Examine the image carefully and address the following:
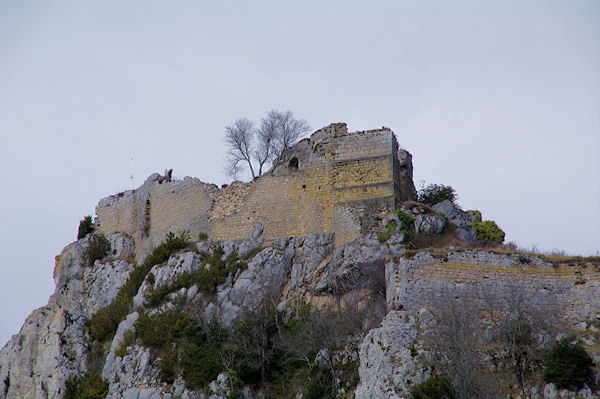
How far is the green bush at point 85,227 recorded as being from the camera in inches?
1651

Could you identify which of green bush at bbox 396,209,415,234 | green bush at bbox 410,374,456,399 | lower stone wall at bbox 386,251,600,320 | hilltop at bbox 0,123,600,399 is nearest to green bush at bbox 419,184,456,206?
hilltop at bbox 0,123,600,399

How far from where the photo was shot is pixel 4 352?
120 feet

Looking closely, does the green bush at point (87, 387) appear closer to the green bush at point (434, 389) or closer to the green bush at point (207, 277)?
the green bush at point (207, 277)

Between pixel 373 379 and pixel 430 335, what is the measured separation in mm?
2107

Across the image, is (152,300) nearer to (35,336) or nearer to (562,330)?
(35,336)

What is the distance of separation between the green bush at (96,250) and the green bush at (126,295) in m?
4.58

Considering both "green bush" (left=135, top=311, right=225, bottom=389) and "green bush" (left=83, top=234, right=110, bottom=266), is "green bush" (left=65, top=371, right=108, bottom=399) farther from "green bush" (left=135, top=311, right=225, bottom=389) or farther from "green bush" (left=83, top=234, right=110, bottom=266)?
"green bush" (left=83, top=234, right=110, bottom=266)

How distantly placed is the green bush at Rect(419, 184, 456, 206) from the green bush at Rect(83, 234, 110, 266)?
52.1 feet

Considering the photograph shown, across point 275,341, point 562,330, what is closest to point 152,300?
point 275,341

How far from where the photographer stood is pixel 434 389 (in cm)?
2169

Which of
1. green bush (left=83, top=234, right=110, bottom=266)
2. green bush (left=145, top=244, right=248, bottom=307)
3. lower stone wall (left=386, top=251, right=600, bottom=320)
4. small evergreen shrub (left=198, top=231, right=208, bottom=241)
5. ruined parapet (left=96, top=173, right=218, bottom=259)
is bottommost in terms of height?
lower stone wall (left=386, top=251, right=600, bottom=320)

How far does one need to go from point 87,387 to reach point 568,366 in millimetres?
18640

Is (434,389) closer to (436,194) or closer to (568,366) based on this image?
(568,366)

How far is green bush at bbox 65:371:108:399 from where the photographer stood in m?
31.0
